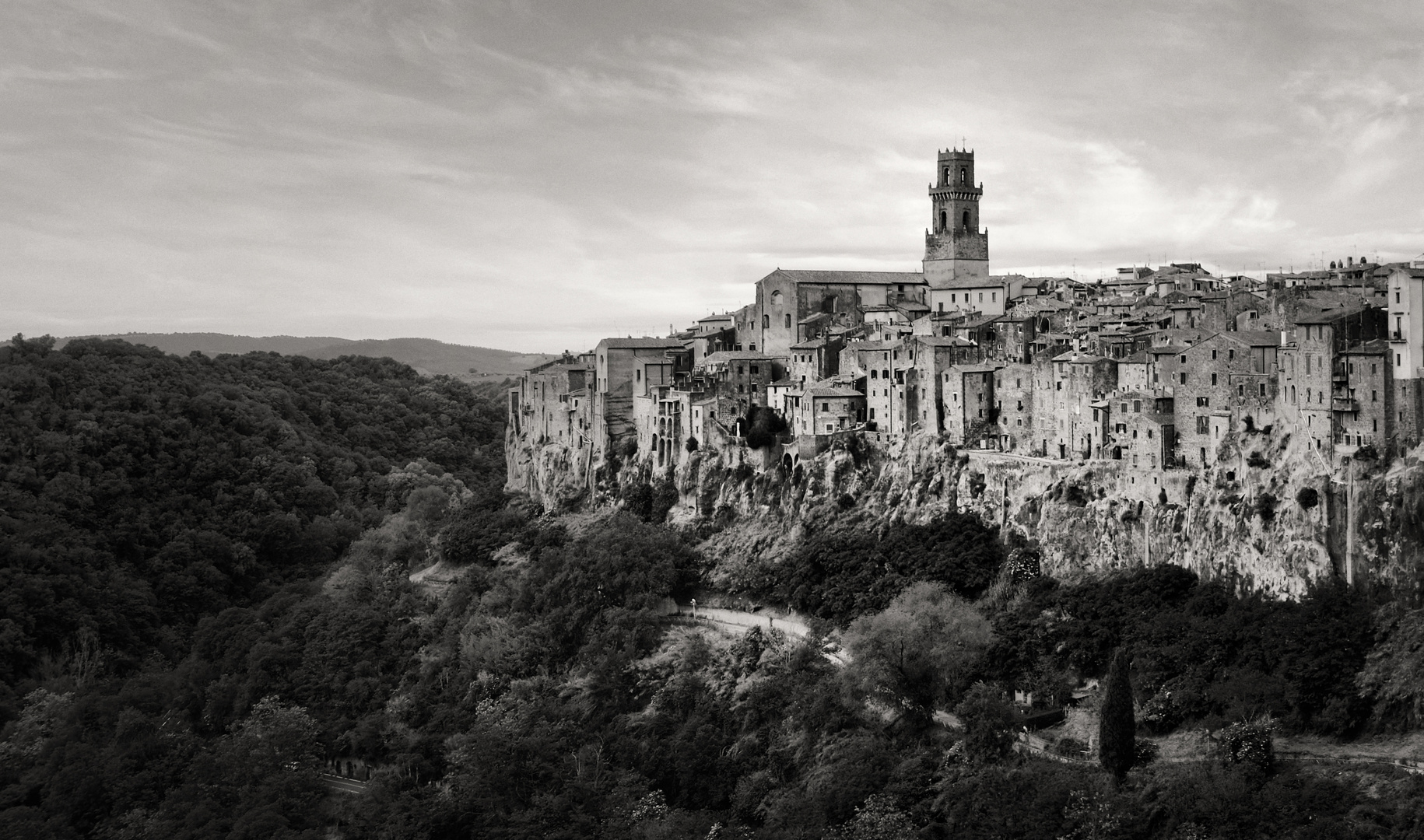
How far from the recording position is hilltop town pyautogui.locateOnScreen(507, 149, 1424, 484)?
1694 inches

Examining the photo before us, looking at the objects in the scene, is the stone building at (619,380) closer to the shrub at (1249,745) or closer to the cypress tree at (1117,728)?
the cypress tree at (1117,728)

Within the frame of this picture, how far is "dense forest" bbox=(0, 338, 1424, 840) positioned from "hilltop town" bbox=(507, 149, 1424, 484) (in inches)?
178

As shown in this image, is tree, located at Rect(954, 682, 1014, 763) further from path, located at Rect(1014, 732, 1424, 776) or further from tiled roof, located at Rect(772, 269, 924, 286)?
tiled roof, located at Rect(772, 269, 924, 286)

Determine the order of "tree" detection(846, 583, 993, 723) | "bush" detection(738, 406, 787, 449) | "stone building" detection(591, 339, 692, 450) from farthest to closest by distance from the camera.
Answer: "stone building" detection(591, 339, 692, 450), "bush" detection(738, 406, 787, 449), "tree" detection(846, 583, 993, 723)

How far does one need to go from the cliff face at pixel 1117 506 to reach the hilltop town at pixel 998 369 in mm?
776

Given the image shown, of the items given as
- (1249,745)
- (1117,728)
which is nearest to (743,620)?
(1117,728)

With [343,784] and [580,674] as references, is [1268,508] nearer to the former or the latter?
[580,674]

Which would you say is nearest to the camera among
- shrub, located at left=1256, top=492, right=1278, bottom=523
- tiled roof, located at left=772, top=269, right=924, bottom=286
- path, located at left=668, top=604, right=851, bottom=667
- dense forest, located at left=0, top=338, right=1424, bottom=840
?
dense forest, located at left=0, top=338, right=1424, bottom=840

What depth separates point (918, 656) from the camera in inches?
1820

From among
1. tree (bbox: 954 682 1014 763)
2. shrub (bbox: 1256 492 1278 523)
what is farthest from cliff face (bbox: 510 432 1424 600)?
tree (bbox: 954 682 1014 763)

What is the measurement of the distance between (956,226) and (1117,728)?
154ft

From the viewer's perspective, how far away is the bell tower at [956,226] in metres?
81.5

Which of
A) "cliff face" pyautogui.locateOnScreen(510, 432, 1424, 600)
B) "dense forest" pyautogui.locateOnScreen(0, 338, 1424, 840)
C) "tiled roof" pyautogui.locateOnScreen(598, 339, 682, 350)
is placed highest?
"tiled roof" pyautogui.locateOnScreen(598, 339, 682, 350)

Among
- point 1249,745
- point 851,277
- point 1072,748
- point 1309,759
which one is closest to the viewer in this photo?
point 1249,745
